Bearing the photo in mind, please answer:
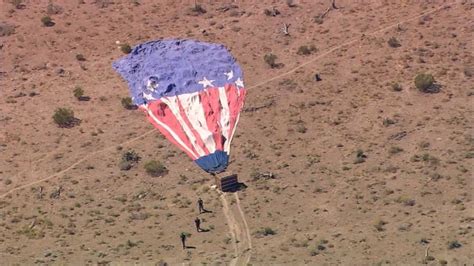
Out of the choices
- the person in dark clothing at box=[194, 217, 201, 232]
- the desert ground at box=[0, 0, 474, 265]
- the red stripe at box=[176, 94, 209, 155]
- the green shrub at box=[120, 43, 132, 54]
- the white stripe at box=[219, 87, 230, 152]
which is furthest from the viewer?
the green shrub at box=[120, 43, 132, 54]

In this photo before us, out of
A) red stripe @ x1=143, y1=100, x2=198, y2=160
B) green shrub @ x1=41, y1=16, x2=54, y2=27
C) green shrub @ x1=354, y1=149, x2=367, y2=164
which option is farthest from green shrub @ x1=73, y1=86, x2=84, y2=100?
green shrub @ x1=354, y1=149, x2=367, y2=164

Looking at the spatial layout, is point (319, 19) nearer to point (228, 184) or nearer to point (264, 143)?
point (264, 143)

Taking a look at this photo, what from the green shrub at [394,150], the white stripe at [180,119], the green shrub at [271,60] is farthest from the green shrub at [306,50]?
the green shrub at [394,150]

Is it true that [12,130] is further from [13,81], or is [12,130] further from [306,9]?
[306,9]

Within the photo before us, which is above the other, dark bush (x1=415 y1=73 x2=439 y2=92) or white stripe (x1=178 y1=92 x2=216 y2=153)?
white stripe (x1=178 y1=92 x2=216 y2=153)

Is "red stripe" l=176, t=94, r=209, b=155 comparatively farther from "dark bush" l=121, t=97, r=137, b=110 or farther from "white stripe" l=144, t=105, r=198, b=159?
"dark bush" l=121, t=97, r=137, b=110

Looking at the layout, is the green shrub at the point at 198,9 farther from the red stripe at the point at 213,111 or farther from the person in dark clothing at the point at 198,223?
the person in dark clothing at the point at 198,223
